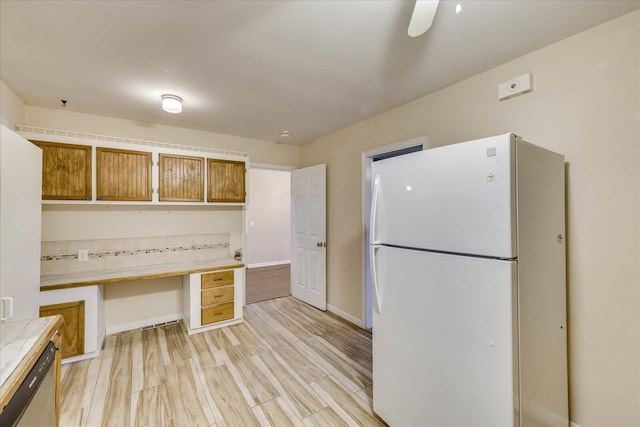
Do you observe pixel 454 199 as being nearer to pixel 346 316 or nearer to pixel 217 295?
pixel 346 316

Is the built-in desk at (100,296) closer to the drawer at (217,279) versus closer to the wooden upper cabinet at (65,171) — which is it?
the drawer at (217,279)

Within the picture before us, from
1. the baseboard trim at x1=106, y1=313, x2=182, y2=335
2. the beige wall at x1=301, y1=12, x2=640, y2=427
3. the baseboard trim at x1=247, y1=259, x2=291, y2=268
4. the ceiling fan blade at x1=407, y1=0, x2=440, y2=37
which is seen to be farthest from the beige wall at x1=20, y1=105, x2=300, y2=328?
the beige wall at x1=301, y1=12, x2=640, y2=427

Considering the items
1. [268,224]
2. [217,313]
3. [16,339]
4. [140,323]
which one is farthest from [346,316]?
[268,224]

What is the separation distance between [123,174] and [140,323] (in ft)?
5.81

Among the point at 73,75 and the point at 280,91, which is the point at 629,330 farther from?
the point at 73,75

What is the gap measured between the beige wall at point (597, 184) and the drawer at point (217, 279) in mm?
3094

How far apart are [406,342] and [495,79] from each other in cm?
202

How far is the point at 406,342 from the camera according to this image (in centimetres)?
163

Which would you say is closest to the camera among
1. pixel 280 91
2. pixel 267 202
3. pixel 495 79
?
pixel 495 79

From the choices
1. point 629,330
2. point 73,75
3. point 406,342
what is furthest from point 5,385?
point 629,330

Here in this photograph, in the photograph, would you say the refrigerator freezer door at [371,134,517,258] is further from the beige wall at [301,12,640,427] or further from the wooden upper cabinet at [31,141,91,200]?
the wooden upper cabinet at [31,141,91,200]

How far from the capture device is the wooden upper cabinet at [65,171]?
251 cm

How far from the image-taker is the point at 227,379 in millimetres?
2279

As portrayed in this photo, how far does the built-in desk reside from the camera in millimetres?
2467
